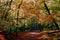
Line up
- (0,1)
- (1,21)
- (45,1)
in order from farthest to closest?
(0,1) < (1,21) < (45,1)

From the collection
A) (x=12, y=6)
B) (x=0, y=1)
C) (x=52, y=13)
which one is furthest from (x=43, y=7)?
(x=0, y=1)

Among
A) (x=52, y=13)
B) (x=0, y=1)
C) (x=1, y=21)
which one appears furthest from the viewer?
(x=0, y=1)

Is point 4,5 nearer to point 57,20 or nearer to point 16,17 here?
point 16,17

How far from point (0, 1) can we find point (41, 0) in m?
4.37

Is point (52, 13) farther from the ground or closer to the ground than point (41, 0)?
closer to the ground

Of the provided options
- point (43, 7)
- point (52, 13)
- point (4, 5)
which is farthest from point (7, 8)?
point (52, 13)

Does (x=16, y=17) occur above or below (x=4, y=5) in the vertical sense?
below

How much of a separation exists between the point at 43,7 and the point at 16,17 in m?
4.24

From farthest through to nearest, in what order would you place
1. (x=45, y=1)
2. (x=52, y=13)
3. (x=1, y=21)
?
(x=1, y=21), (x=45, y=1), (x=52, y=13)

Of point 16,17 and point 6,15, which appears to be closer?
point 6,15

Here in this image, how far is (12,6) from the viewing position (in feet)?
36.5

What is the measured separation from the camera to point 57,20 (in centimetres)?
773

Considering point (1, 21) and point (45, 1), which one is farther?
point (1, 21)

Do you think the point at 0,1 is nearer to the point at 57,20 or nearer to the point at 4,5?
the point at 4,5
